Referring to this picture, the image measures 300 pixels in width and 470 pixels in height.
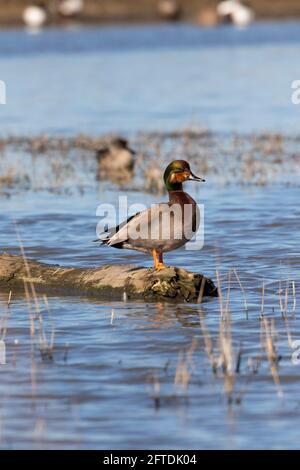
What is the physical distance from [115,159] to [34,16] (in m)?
35.6

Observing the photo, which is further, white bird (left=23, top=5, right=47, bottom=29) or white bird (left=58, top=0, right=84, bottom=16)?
white bird (left=58, top=0, right=84, bottom=16)

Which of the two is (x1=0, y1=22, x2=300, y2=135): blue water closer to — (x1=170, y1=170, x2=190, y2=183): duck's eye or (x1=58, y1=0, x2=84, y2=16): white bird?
(x1=58, y1=0, x2=84, y2=16): white bird

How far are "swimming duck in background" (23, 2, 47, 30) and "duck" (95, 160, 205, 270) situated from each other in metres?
43.3

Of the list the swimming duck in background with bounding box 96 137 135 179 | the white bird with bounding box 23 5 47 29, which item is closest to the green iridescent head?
the swimming duck in background with bounding box 96 137 135 179

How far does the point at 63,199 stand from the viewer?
15172 mm

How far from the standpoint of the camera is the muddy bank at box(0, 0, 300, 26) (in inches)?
2101

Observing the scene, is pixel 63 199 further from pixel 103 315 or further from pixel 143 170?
pixel 103 315

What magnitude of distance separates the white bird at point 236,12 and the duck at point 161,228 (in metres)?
48.2

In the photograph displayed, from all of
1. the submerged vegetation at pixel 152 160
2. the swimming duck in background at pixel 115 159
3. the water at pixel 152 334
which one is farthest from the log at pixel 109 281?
the swimming duck in background at pixel 115 159

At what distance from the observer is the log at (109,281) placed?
9.06m

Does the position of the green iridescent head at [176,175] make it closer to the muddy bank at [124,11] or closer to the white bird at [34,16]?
the muddy bank at [124,11]

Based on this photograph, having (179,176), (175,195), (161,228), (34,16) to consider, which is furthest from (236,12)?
(161,228)

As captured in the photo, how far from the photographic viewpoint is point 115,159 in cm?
1714

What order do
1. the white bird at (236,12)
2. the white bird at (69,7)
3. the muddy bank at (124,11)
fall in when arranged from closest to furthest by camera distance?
1. the muddy bank at (124,11)
2. the white bird at (69,7)
3. the white bird at (236,12)
